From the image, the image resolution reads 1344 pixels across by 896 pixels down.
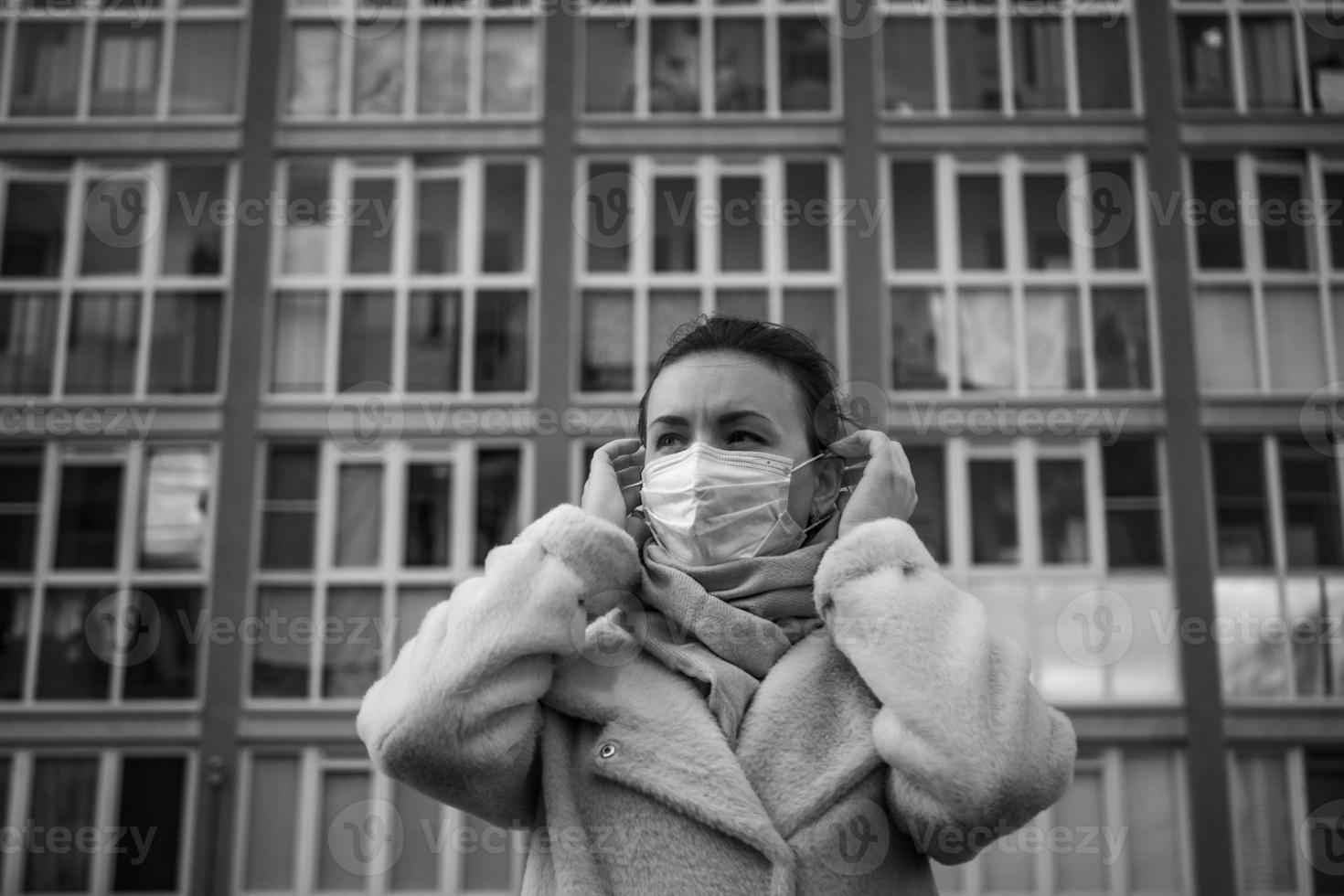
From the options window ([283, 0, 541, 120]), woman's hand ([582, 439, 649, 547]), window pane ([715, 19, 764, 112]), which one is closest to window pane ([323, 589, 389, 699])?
window ([283, 0, 541, 120])

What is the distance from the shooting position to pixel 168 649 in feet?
47.5

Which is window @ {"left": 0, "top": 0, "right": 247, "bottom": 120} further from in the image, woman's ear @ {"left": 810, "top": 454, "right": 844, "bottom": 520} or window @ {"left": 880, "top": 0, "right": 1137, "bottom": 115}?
woman's ear @ {"left": 810, "top": 454, "right": 844, "bottom": 520}

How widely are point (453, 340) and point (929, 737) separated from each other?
13.6 meters

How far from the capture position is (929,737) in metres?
2.09

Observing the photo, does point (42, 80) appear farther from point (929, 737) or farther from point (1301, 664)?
point (929, 737)

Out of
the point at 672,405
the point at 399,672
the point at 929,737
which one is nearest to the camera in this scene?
the point at 929,737

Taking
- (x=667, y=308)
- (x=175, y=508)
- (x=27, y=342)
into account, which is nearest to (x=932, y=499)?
(x=667, y=308)

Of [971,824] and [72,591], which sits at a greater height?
[72,591]

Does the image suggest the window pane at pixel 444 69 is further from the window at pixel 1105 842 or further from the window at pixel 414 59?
the window at pixel 1105 842

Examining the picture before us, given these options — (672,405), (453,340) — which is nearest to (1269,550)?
(453,340)

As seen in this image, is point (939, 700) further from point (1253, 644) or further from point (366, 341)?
point (366, 341)
